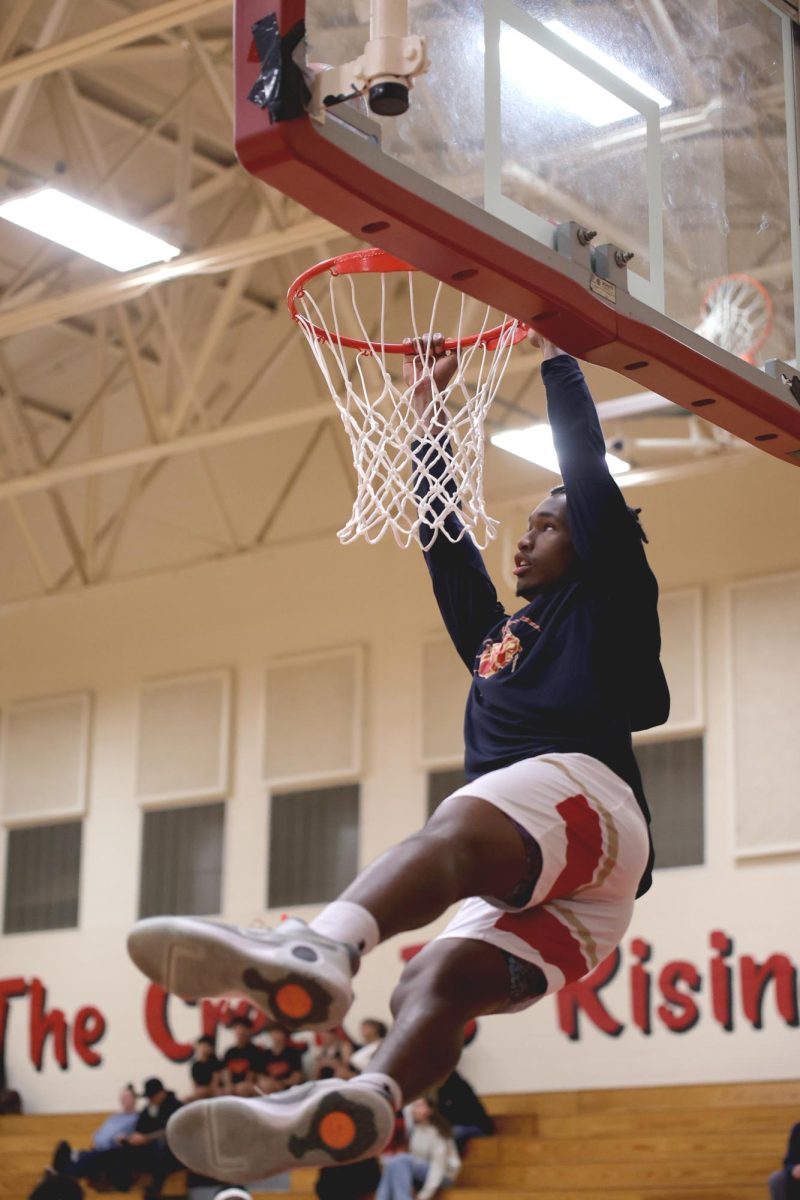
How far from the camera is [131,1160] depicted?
44.8 ft

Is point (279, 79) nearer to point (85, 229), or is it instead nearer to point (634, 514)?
point (634, 514)

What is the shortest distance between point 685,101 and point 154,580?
12393 millimetres

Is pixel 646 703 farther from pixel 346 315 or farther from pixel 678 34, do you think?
pixel 346 315

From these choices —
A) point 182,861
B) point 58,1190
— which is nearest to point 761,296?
point 58,1190

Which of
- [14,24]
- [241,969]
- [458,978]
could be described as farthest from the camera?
[14,24]

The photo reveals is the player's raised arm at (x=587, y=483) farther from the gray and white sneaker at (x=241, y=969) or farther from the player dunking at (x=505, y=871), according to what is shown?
the gray and white sneaker at (x=241, y=969)

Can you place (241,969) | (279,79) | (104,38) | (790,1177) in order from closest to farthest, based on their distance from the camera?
(241,969) < (279,79) < (104,38) < (790,1177)

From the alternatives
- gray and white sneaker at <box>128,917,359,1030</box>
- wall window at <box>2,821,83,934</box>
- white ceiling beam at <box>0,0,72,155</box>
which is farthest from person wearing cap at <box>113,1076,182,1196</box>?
gray and white sneaker at <box>128,917,359,1030</box>

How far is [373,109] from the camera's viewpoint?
3982 mm

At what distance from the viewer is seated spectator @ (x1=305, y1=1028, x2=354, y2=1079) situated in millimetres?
13164

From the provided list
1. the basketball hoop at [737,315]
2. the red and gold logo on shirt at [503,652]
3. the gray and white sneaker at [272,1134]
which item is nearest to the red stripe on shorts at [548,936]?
the red and gold logo on shirt at [503,652]

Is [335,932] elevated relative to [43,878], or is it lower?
lower

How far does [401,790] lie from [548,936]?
34.6 ft

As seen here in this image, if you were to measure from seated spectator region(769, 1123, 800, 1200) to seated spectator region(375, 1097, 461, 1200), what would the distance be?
2518 millimetres
